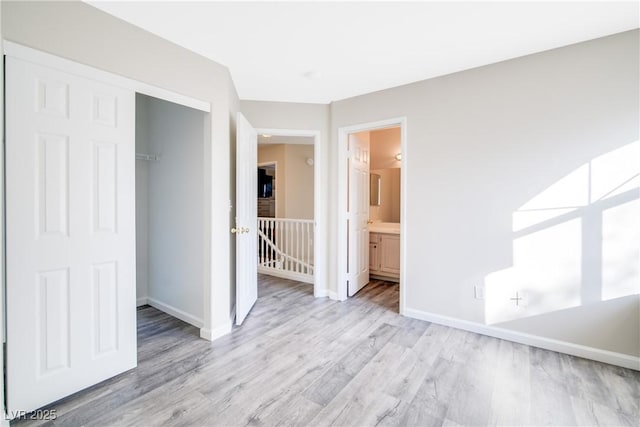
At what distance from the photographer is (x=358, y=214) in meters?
3.88

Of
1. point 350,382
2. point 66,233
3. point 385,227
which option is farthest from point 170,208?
point 385,227

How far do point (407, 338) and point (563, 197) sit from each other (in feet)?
5.79

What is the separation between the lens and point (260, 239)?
17.3ft

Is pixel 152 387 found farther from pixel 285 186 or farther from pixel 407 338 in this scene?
pixel 285 186

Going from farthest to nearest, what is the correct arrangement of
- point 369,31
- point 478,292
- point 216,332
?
point 478,292 < point 216,332 < point 369,31

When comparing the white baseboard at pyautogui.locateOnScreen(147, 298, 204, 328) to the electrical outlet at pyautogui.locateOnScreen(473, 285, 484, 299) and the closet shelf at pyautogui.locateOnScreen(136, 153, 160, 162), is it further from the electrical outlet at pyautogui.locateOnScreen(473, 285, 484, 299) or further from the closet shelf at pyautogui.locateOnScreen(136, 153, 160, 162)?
the electrical outlet at pyautogui.locateOnScreen(473, 285, 484, 299)

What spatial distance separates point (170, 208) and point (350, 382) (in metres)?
2.40

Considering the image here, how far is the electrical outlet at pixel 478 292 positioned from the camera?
2.66 meters

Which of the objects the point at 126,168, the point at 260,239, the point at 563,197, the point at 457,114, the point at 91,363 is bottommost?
the point at 91,363

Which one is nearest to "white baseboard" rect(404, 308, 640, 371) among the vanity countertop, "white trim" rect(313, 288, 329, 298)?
"white trim" rect(313, 288, 329, 298)

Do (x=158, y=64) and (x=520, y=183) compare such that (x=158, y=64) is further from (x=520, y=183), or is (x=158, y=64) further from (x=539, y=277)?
(x=539, y=277)

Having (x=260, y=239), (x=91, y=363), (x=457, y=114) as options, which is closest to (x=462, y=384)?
(x=457, y=114)

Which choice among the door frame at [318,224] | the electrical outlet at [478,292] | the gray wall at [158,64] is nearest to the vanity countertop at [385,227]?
the door frame at [318,224]

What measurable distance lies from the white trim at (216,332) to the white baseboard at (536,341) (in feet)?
6.09
